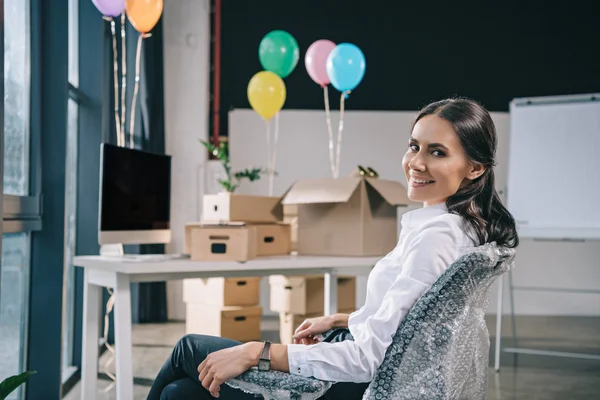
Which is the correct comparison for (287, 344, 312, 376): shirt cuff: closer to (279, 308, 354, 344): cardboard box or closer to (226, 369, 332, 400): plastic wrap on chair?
(226, 369, 332, 400): plastic wrap on chair

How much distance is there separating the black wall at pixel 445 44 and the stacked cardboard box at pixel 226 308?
235cm

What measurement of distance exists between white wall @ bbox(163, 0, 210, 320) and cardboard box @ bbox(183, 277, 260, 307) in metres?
1.35

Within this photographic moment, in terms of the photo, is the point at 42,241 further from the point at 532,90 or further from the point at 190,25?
the point at 532,90

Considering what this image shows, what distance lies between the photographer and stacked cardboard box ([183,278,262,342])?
4.32m

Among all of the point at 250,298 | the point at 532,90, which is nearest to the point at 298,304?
the point at 250,298

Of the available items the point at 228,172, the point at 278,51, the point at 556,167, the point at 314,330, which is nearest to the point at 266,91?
the point at 278,51

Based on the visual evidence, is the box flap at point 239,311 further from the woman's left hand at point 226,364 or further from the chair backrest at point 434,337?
the chair backrest at point 434,337

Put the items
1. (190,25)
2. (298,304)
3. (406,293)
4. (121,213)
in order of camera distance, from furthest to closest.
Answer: (190,25) < (298,304) < (121,213) < (406,293)

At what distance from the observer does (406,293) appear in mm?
1194

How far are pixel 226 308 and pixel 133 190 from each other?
1.95 m

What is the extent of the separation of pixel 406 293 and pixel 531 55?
5.73m

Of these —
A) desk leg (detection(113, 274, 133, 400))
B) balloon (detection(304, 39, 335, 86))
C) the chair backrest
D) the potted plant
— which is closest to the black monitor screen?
desk leg (detection(113, 274, 133, 400))

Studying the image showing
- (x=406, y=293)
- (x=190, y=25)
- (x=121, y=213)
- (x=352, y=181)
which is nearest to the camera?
(x=406, y=293)

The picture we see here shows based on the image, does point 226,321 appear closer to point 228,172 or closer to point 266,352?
point 228,172
